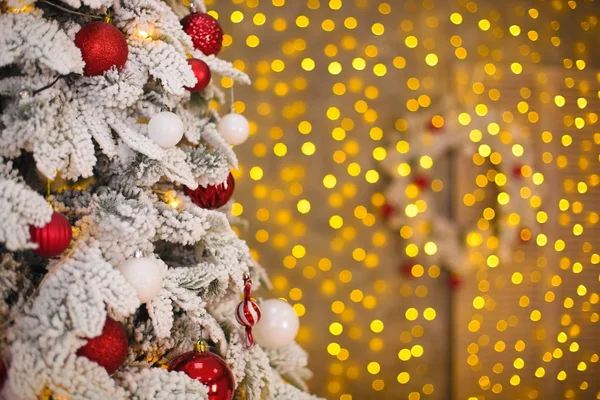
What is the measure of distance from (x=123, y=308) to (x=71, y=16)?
2.05ft

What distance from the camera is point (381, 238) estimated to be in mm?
2660

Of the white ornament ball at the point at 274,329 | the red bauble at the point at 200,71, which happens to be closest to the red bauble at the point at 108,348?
the white ornament ball at the point at 274,329

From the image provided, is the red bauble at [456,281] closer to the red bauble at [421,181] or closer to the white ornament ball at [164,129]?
the red bauble at [421,181]

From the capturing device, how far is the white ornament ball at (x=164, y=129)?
1.02 meters

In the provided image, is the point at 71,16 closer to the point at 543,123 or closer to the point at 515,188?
the point at 515,188

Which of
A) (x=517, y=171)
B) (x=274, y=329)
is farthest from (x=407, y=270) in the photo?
(x=274, y=329)

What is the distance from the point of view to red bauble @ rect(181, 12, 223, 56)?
49.6 inches

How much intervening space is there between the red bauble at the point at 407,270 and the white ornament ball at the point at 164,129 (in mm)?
1880

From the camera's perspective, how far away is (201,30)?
1.26 meters

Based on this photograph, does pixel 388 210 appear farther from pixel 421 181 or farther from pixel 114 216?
pixel 114 216

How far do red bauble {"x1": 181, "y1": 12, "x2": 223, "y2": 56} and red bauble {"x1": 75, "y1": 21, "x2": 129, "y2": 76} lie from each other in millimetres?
282

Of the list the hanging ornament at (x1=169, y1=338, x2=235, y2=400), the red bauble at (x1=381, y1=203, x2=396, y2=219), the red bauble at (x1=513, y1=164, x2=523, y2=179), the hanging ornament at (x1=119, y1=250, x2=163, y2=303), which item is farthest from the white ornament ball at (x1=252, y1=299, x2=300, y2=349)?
the red bauble at (x1=513, y1=164, x2=523, y2=179)

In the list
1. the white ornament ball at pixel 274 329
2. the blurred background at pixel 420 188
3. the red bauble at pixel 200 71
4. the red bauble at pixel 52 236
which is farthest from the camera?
the blurred background at pixel 420 188

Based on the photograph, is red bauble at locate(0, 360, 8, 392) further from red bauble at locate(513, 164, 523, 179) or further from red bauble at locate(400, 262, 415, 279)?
red bauble at locate(513, 164, 523, 179)
